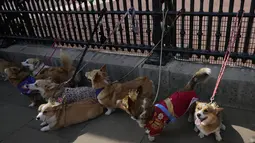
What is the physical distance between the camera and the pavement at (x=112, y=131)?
327cm

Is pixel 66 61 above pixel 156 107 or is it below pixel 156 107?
above

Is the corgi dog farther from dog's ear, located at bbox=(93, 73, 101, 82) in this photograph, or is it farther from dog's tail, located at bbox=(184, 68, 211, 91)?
dog's ear, located at bbox=(93, 73, 101, 82)

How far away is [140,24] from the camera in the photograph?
4.05 m

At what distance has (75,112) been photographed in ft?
12.4

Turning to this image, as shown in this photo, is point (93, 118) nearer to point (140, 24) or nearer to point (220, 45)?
point (140, 24)

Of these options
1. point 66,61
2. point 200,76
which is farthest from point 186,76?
point 66,61

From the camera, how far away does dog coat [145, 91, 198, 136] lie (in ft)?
10.00

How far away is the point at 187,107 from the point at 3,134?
2.87 m

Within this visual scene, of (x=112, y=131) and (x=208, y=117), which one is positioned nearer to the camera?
(x=208, y=117)

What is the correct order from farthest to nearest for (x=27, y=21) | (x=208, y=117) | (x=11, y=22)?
(x=11, y=22) < (x=27, y=21) < (x=208, y=117)

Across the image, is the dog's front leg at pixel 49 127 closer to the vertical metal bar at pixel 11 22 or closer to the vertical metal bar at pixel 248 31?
the vertical metal bar at pixel 11 22

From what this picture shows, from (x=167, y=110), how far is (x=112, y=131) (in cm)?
96

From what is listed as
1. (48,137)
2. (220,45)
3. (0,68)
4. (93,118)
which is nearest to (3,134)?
(48,137)

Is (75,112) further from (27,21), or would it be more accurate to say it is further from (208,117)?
(27,21)
